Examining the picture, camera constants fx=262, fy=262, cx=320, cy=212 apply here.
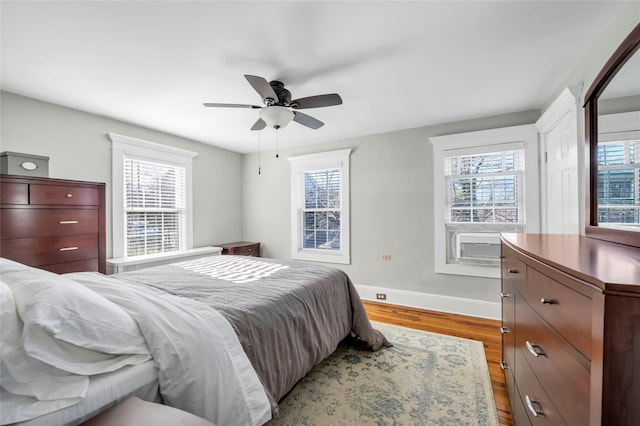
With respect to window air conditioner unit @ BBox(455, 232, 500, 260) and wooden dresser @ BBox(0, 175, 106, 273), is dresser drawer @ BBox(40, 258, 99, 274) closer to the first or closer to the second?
wooden dresser @ BBox(0, 175, 106, 273)

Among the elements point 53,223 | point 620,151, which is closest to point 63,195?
point 53,223

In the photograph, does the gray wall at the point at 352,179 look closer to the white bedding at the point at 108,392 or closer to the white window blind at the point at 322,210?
the white window blind at the point at 322,210

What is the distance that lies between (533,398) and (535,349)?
239 mm

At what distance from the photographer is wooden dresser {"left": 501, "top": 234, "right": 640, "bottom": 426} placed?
23.6 inches

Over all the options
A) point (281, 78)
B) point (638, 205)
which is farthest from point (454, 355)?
point (281, 78)

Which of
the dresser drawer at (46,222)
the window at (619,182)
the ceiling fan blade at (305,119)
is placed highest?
the ceiling fan blade at (305,119)

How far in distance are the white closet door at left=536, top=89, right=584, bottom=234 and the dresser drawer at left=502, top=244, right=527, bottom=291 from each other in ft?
2.86

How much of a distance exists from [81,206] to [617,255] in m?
3.72

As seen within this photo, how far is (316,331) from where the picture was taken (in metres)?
1.92

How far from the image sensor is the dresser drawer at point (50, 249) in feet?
6.79

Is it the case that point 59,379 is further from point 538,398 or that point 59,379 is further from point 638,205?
point 638,205

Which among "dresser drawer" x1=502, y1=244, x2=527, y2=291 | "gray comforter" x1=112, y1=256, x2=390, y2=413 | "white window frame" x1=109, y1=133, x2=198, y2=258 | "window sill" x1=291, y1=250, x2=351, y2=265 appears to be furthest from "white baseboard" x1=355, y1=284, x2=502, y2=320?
"white window frame" x1=109, y1=133, x2=198, y2=258

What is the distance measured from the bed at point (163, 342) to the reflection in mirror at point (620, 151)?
1873 millimetres

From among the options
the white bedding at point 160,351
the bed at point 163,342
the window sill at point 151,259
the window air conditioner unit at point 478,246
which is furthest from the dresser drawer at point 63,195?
the window air conditioner unit at point 478,246
